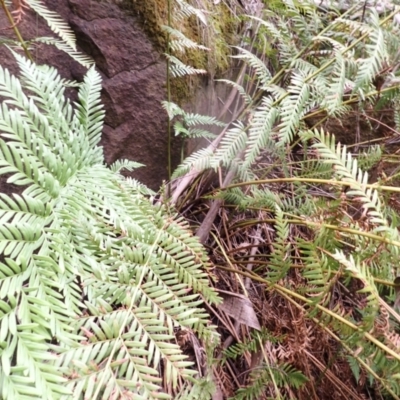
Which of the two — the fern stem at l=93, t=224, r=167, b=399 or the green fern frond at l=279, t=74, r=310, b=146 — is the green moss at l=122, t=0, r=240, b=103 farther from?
the fern stem at l=93, t=224, r=167, b=399

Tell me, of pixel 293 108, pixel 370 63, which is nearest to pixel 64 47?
pixel 293 108

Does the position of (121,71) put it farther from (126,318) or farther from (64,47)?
(126,318)

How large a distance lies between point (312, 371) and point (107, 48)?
1.13 metres

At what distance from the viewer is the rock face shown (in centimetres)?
112

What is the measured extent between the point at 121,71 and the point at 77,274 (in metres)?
0.87

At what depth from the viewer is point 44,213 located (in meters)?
0.50

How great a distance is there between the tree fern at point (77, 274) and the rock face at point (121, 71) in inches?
18.6

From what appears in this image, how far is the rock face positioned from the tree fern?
1.55 ft

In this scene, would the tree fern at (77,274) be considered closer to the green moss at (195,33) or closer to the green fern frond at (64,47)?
the green fern frond at (64,47)

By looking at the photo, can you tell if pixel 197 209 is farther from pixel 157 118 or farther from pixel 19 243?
pixel 19 243

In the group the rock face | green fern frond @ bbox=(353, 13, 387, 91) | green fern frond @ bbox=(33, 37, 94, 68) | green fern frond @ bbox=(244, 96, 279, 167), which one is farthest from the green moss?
green fern frond @ bbox=(353, 13, 387, 91)

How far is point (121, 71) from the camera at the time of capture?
1202 mm

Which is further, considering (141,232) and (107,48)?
(107,48)

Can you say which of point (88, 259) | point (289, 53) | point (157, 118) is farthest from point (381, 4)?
point (88, 259)
